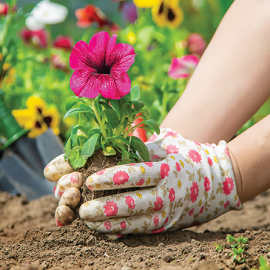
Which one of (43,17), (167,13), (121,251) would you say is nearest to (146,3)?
(167,13)

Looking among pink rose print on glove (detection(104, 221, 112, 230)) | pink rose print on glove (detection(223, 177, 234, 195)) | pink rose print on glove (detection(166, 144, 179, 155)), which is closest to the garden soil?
pink rose print on glove (detection(104, 221, 112, 230))

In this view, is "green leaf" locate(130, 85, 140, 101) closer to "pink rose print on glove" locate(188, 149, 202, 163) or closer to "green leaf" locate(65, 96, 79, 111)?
"green leaf" locate(65, 96, 79, 111)

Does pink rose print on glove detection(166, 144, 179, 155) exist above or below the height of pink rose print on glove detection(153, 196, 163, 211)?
above

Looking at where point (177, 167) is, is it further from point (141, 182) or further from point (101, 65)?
point (101, 65)

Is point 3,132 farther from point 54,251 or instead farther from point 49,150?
point 54,251

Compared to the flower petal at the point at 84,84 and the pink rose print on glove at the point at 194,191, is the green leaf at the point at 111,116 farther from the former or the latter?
the pink rose print on glove at the point at 194,191

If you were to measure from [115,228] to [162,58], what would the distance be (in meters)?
1.54

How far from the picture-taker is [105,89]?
2.49 feet

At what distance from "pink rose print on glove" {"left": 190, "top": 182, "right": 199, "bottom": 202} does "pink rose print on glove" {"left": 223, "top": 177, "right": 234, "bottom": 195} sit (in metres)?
0.12

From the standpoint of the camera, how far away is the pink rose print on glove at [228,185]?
98 cm

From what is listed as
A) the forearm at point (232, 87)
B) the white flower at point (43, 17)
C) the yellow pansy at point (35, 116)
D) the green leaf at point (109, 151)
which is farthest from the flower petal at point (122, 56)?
the white flower at point (43, 17)

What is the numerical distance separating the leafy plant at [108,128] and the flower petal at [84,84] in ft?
0.18

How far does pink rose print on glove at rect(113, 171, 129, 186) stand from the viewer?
2.65 ft

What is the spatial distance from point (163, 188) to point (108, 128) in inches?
9.6
